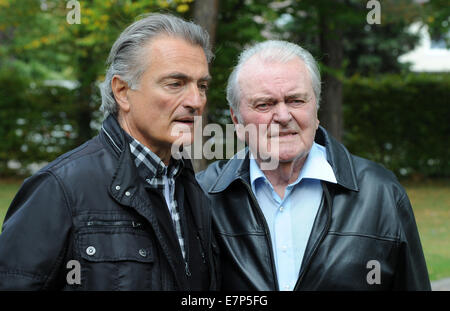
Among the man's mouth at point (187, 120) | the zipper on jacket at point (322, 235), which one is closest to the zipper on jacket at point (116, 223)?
the man's mouth at point (187, 120)

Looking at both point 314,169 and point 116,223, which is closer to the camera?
point 116,223

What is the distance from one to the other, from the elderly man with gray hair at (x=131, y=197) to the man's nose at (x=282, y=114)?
0.42 metres

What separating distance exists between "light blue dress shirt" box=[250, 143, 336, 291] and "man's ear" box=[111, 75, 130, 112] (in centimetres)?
80

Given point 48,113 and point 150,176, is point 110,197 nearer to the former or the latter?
point 150,176

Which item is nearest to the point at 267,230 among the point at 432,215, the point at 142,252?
the point at 142,252

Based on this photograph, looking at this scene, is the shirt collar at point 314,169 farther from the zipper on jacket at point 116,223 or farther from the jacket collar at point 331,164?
the zipper on jacket at point 116,223

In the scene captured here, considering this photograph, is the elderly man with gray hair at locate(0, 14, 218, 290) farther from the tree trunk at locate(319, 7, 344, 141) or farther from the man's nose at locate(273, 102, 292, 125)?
the tree trunk at locate(319, 7, 344, 141)

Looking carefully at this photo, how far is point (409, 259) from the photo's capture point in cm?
267

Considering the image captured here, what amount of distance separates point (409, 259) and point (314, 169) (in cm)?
61

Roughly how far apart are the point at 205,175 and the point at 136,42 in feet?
3.53

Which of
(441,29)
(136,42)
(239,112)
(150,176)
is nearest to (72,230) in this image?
(150,176)

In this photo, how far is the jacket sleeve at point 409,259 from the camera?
2676 mm

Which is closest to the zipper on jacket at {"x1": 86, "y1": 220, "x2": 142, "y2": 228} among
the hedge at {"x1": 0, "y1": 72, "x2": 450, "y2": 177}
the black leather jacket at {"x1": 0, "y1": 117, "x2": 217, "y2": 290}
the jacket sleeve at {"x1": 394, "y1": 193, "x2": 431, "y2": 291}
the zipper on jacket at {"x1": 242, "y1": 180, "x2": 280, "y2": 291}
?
the black leather jacket at {"x1": 0, "y1": 117, "x2": 217, "y2": 290}

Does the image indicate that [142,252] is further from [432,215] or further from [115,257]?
[432,215]
